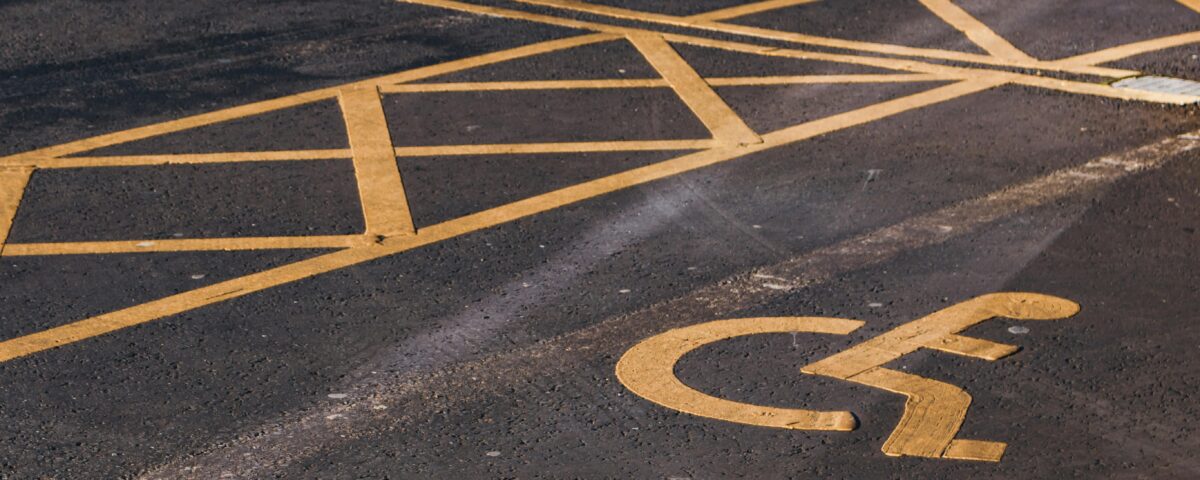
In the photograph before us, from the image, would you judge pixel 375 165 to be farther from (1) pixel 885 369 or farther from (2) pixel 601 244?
(1) pixel 885 369

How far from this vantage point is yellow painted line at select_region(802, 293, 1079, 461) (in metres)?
5.82

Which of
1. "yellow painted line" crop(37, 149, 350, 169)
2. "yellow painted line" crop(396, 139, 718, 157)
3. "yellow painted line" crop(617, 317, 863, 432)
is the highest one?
"yellow painted line" crop(396, 139, 718, 157)

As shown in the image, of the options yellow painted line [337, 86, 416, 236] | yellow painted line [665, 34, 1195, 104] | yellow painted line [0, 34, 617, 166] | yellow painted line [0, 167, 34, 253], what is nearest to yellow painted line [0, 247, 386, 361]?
yellow painted line [337, 86, 416, 236]

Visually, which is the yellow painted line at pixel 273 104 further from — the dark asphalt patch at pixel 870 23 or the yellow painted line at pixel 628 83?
the dark asphalt patch at pixel 870 23

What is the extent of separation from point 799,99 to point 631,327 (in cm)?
347

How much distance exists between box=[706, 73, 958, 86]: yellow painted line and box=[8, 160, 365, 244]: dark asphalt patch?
2670 millimetres

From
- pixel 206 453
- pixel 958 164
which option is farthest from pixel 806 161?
pixel 206 453

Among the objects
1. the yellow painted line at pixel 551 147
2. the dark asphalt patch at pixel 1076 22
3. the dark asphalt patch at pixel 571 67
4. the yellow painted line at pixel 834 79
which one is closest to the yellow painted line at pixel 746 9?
the dark asphalt patch at pixel 571 67

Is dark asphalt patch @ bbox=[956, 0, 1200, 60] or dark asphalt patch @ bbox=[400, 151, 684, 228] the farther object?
dark asphalt patch @ bbox=[956, 0, 1200, 60]

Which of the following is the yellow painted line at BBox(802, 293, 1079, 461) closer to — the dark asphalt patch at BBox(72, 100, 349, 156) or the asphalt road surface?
the asphalt road surface

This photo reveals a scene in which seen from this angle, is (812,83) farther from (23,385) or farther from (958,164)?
(23,385)

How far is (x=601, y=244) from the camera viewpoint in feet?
25.2

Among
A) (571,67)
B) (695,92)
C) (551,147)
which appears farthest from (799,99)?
(551,147)

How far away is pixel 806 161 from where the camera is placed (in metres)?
8.81
